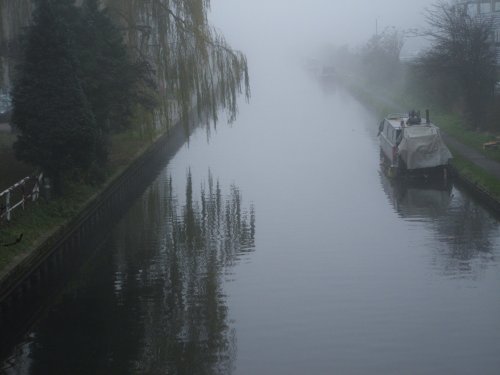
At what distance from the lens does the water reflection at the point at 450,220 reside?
1603cm

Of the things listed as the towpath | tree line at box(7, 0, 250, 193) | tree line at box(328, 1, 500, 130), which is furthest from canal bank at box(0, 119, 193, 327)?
tree line at box(328, 1, 500, 130)

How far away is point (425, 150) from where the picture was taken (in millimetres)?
25672

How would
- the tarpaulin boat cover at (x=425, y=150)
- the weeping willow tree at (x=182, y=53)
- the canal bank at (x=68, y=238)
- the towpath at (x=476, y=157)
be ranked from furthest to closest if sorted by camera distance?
the weeping willow tree at (x=182, y=53) → the tarpaulin boat cover at (x=425, y=150) → the towpath at (x=476, y=157) → the canal bank at (x=68, y=238)

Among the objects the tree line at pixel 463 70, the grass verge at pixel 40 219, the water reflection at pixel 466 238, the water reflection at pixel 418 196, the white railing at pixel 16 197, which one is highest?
the tree line at pixel 463 70

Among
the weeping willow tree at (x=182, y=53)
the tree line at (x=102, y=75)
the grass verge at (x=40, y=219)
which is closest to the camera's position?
the grass verge at (x=40, y=219)

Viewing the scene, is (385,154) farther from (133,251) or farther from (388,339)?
(388,339)

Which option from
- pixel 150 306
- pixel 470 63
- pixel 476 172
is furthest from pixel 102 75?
pixel 470 63

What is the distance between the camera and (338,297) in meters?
13.7

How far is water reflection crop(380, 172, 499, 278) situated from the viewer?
52.6 feet

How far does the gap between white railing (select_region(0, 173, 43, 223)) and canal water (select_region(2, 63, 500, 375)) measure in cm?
188

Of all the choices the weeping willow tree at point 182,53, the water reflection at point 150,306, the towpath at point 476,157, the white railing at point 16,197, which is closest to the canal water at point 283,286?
the water reflection at point 150,306

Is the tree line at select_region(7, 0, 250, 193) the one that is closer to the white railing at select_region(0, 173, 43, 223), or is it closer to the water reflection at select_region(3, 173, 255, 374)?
the white railing at select_region(0, 173, 43, 223)

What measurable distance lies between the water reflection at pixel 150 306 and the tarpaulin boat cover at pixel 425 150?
6.78m

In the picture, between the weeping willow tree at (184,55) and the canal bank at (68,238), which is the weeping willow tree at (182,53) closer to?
the weeping willow tree at (184,55)
